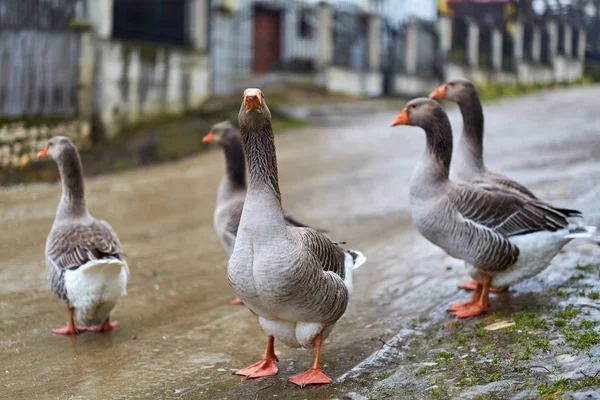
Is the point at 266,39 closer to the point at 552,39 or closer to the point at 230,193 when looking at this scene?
the point at 552,39

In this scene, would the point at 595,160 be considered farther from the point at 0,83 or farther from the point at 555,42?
the point at 555,42

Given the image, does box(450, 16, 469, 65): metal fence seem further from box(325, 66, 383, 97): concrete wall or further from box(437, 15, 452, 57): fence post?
box(325, 66, 383, 97): concrete wall

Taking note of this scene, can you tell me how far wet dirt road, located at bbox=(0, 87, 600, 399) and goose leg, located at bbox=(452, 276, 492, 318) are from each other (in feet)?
1.11

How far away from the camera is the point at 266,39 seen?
2816cm

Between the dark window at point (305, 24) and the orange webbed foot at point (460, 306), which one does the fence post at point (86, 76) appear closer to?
the orange webbed foot at point (460, 306)

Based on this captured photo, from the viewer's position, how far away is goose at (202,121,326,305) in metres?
7.10

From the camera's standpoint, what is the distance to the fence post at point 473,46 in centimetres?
3334

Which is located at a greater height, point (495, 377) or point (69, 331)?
point (495, 377)

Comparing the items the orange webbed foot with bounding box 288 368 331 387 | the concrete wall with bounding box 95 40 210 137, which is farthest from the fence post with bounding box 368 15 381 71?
the orange webbed foot with bounding box 288 368 331 387

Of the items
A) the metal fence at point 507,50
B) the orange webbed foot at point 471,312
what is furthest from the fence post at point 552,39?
the orange webbed foot at point 471,312

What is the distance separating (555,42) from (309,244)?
118ft

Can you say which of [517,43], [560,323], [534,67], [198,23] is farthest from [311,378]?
[534,67]

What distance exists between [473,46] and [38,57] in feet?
77.4

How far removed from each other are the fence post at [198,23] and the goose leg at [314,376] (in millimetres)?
14781
